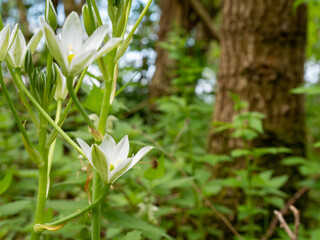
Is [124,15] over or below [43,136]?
over

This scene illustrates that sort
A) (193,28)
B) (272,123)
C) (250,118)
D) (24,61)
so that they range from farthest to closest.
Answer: (193,28), (272,123), (250,118), (24,61)

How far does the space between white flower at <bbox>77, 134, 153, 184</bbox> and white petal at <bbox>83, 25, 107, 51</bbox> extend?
144mm

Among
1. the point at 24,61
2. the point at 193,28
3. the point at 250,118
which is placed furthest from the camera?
the point at 193,28

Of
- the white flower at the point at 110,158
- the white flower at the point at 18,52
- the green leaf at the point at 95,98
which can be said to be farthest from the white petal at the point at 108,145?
the green leaf at the point at 95,98

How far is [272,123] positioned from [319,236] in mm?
903

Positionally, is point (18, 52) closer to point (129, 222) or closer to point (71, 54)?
point (71, 54)

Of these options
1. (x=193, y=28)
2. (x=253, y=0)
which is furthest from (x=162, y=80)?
(x=253, y=0)

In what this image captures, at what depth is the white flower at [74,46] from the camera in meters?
0.45

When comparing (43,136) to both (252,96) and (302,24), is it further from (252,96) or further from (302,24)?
(302,24)

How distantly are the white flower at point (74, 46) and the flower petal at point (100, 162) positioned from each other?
0.12 meters

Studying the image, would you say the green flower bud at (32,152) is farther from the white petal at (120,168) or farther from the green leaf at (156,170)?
the green leaf at (156,170)

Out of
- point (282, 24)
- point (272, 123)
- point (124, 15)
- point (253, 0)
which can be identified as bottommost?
point (272, 123)

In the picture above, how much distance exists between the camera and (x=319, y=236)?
1.07 metres

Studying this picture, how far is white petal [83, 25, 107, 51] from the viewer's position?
0.48 metres
